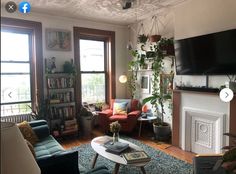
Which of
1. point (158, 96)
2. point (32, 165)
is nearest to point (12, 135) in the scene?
point (32, 165)

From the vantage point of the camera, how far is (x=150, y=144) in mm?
3965

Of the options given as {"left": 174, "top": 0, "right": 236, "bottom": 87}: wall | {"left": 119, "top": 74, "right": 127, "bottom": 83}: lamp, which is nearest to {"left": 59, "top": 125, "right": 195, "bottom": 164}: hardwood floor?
{"left": 174, "top": 0, "right": 236, "bottom": 87}: wall

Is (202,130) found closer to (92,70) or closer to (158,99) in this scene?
(158,99)

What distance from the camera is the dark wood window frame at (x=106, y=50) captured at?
474 centimetres

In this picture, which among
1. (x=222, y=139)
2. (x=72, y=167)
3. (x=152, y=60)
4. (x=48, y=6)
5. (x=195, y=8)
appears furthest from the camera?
(x=152, y=60)

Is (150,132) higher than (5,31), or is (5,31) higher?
(5,31)

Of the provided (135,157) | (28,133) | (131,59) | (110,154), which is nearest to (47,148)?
(28,133)

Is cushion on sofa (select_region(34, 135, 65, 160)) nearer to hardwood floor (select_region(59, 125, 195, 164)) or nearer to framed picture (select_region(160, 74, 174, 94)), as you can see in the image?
hardwood floor (select_region(59, 125, 195, 164))

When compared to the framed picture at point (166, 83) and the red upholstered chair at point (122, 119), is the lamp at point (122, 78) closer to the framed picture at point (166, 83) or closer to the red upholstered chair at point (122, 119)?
the red upholstered chair at point (122, 119)

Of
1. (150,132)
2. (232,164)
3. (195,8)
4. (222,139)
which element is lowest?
(150,132)

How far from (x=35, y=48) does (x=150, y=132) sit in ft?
10.8

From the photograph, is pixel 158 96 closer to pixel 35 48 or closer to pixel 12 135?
pixel 35 48

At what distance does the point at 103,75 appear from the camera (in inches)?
212

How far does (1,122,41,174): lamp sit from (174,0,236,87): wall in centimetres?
315
